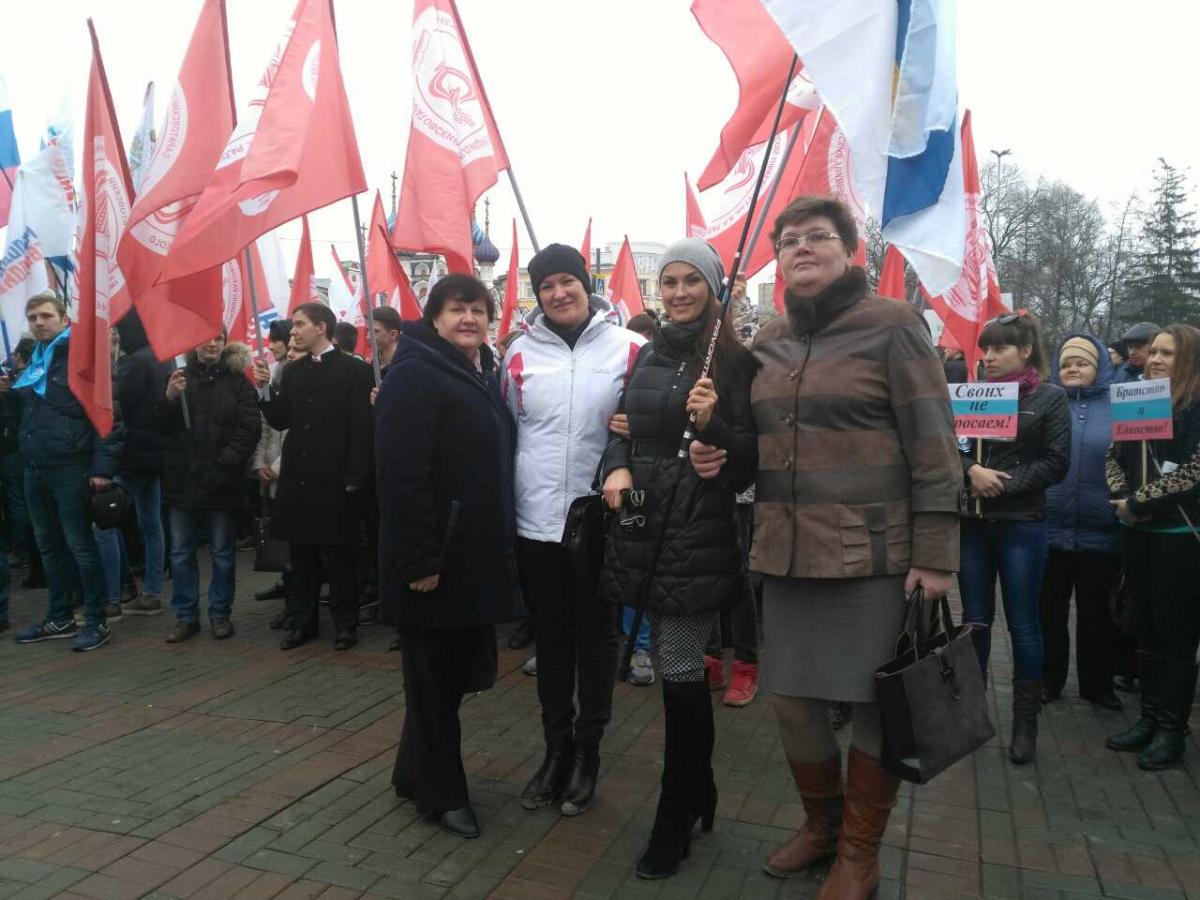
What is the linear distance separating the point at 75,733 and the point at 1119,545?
544 cm

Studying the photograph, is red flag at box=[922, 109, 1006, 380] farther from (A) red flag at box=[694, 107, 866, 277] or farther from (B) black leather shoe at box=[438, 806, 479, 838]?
(B) black leather shoe at box=[438, 806, 479, 838]

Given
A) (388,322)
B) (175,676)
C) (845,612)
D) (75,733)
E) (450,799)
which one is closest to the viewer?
(845,612)

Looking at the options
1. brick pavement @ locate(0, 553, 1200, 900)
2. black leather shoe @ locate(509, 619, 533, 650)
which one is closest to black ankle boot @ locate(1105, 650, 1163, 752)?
brick pavement @ locate(0, 553, 1200, 900)

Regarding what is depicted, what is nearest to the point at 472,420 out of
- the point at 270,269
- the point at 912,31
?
the point at 912,31

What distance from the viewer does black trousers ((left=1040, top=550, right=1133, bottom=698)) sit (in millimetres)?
5016

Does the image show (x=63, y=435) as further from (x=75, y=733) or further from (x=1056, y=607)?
(x=1056, y=607)

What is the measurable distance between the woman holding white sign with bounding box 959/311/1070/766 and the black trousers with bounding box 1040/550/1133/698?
795 mm

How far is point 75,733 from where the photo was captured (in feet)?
14.9

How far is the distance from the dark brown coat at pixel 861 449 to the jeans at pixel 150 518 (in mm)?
5440

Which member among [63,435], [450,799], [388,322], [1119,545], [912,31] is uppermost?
[912,31]

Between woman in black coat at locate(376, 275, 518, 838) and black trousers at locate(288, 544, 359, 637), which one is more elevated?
woman in black coat at locate(376, 275, 518, 838)

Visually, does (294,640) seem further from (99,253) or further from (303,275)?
(303,275)

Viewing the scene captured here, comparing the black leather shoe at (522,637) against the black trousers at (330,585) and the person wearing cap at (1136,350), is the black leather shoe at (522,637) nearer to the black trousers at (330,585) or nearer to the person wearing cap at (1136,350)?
the black trousers at (330,585)

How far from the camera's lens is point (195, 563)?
6.35 meters
